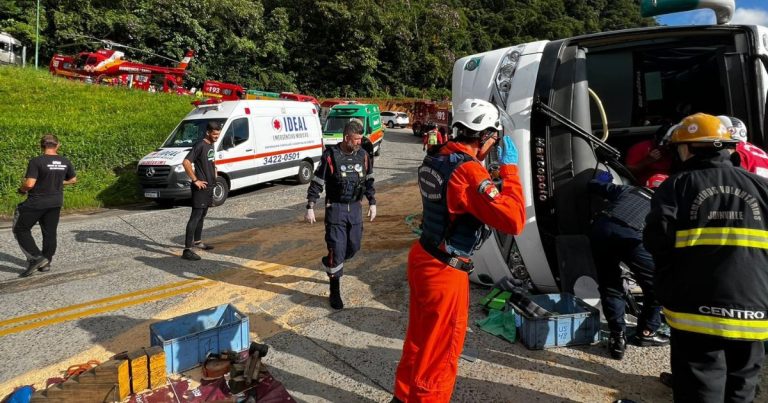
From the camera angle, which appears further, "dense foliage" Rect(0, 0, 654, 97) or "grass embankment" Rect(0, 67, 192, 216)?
"dense foliage" Rect(0, 0, 654, 97)

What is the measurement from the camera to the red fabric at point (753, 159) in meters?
3.64

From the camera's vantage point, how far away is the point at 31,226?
240 inches

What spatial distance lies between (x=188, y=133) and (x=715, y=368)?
11742mm

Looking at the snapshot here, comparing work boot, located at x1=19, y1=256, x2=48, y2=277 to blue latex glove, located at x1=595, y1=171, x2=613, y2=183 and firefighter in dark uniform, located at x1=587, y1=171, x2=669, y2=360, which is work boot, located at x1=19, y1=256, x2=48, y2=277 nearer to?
firefighter in dark uniform, located at x1=587, y1=171, x2=669, y2=360

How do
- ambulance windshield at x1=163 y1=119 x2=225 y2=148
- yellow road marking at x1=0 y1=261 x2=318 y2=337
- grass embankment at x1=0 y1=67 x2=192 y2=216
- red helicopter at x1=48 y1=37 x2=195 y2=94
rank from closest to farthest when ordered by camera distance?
yellow road marking at x1=0 y1=261 x2=318 y2=337 → grass embankment at x1=0 y1=67 x2=192 y2=216 → ambulance windshield at x1=163 y1=119 x2=225 y2=148 → red helicopter at x1=48 y1=37 x2=195 y2=94

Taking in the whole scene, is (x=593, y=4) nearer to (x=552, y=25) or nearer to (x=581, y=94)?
(x=552, y=25)

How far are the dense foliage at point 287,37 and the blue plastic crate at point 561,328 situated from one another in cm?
3746

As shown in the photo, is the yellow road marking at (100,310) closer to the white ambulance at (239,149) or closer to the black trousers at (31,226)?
the black trousers at (31,226)

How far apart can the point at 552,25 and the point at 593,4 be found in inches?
802

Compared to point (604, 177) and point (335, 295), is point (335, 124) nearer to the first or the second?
point (335, 295)

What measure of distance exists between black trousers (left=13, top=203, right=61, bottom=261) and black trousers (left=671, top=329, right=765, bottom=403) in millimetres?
6776

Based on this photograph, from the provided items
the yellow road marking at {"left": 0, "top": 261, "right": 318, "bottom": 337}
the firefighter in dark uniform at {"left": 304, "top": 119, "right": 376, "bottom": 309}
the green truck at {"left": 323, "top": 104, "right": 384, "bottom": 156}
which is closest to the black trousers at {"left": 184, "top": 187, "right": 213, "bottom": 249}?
the yellow road marking at {"left": 0, "top": 261, "right": 318, "bottom": 337}

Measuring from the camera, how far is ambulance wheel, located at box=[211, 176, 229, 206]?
10.9m

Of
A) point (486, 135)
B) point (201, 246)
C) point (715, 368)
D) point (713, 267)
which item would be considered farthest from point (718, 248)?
point (201, 246)
